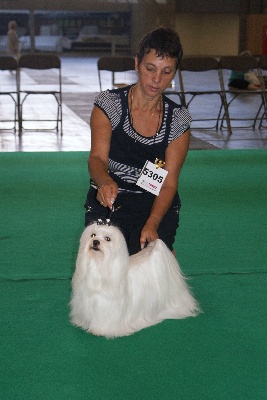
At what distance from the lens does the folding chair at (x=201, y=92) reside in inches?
352

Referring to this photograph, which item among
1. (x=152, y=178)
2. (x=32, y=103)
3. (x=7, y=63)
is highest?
(x=7, y=63)

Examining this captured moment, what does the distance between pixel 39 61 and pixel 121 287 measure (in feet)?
22.4

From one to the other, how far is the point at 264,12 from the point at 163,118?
1892 centimetres

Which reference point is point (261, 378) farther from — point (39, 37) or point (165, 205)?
point (39, 37)

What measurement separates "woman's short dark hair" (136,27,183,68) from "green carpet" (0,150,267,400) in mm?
1093

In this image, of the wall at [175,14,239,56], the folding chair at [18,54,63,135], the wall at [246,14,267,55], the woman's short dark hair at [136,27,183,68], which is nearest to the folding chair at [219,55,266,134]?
the folding chair at [18,54,63,135]

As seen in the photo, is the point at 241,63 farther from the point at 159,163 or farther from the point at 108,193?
the point at 108,193

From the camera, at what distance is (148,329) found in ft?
9.50

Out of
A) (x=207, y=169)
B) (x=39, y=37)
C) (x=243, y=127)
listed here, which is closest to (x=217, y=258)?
(x=207, y=169)

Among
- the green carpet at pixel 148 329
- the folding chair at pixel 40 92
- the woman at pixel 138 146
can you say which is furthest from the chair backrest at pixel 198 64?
the woman at pixel 138 146

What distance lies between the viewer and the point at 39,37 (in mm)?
20797

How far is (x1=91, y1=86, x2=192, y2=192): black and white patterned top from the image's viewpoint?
309 centimetres

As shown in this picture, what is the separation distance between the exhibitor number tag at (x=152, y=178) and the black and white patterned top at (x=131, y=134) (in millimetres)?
95

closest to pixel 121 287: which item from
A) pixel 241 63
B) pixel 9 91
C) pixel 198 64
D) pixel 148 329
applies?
pixel 148 329
